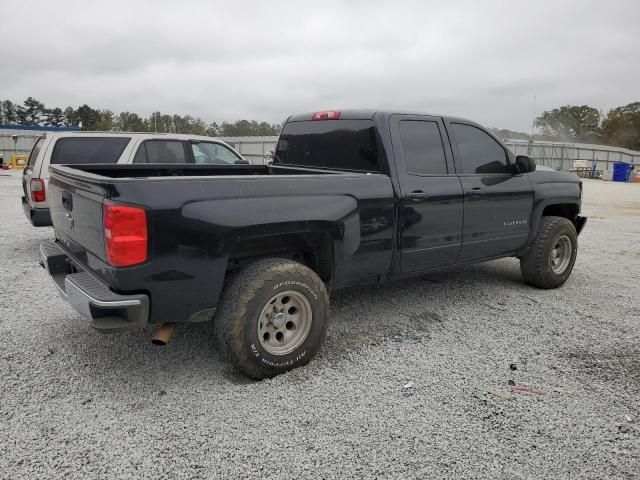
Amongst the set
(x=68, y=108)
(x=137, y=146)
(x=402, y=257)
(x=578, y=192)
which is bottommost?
(x=402, y=257)

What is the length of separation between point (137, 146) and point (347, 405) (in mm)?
5871

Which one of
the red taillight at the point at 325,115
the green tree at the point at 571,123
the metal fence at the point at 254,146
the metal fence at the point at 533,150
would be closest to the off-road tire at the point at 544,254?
the red taillight at the point at 325,115

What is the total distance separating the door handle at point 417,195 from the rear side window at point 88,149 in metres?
5.10

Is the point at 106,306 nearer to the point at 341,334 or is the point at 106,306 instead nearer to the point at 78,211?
the point at 78,211

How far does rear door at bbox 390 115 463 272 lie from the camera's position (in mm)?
4066

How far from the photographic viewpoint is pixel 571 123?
274ft

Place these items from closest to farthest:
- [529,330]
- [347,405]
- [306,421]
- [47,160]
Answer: [306,421] < [347,405] < [529,330] < [47,160]

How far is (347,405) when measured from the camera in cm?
Answer: 303

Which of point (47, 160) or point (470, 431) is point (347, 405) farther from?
point (47, 160)

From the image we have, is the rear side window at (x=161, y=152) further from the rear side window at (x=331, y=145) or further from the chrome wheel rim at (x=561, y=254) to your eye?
the chrome wheel rim at (x=561, y=254)

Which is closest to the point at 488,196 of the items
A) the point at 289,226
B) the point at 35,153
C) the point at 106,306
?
the point at 289,226

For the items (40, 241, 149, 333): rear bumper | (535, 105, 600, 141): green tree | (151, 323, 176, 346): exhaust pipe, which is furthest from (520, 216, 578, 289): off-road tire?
(535, 105, 600, 141): green tree

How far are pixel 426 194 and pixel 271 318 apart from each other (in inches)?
68.4

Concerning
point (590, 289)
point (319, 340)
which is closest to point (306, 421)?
point (319, 340)
